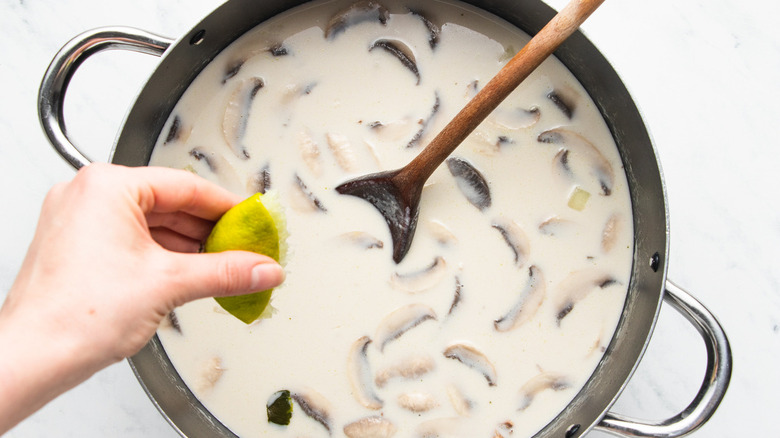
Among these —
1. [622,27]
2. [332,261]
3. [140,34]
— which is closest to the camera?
[140,34]

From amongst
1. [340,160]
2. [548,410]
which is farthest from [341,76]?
[548,410]

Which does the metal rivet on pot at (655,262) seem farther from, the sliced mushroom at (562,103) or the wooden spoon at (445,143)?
the wooden spoon at (445,143)

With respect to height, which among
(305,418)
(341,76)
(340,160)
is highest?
(341,76)

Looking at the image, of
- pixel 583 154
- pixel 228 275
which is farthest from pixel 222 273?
pixel 583 154

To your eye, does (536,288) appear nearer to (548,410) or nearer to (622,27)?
(548,410)

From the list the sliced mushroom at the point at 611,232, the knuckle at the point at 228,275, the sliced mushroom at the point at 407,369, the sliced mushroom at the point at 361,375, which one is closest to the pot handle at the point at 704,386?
the sliced mushroom at the point at 611,232

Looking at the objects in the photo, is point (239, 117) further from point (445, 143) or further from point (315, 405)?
point (315, 405)

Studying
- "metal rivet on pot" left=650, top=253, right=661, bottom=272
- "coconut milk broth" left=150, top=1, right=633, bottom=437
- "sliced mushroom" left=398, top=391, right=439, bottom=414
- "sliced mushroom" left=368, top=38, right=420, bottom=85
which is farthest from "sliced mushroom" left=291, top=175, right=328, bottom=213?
"metal rivet on pot" left=650, top=253, right=661, bottom=272
